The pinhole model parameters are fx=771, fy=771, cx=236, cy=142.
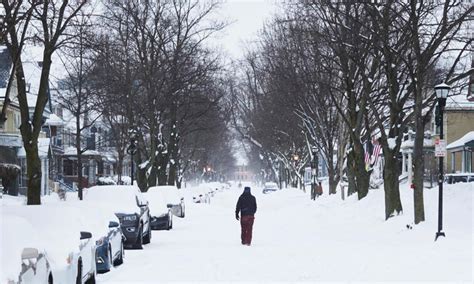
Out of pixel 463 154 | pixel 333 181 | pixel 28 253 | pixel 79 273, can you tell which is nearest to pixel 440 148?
pixel 79 273

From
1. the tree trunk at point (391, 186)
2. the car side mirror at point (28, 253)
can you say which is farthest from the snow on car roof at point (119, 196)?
the car side mirror at point (28, 253)

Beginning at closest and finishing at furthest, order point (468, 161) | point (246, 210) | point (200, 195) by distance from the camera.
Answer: point (246, 210) < point (468, 161) < point (200, 195)

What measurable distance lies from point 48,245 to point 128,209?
10880 millimetres

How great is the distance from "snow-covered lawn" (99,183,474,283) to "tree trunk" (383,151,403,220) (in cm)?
52

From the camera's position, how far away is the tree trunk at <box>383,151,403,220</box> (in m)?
25.6

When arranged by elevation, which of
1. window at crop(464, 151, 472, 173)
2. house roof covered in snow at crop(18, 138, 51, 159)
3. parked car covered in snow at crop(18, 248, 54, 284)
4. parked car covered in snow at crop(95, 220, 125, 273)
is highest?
house roof covered in snow at crop(18, 138, 51, 159)

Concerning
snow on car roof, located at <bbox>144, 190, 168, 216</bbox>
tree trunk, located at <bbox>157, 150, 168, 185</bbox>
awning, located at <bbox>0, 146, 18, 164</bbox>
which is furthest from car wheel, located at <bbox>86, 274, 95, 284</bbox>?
awning, located at <bbox>0, 146, 18, 164</bbox>

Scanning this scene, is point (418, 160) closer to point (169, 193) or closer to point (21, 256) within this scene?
point (169, 193)

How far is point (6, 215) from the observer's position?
9.81 meters

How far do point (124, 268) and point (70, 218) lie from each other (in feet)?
12.4

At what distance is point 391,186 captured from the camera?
83.9ft

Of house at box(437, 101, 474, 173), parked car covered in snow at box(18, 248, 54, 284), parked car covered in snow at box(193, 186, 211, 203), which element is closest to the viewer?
parked car covered in snow at box(18, 248, 54, 284)

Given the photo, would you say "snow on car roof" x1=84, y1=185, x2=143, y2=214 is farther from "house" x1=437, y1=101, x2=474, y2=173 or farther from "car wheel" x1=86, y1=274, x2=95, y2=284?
"house" x1=437, y1=101, x2=474, y2=173

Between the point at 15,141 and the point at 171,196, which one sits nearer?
the point at 171,196
